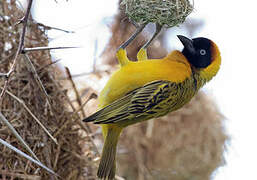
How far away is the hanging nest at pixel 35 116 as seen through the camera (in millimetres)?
2527

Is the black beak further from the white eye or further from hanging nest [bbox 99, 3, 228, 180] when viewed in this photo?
hanging nest [bbox 99, 3, 228, 180]

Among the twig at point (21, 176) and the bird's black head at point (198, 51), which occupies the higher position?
the bird's black head at point (198, 51)

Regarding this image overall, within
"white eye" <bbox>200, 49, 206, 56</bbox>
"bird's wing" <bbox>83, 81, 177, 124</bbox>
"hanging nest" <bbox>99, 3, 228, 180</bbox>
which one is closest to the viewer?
"bird's wing" <bbox>83, 81, 177, 124</bbox>

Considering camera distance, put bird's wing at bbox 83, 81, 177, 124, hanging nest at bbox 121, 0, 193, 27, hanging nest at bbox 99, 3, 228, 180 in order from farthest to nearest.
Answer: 1. hanging nest at bbox 99, 3, 228, 180
2. bird's wing at bbox 83, 81, 177, 124
3. hanging nest at bbox 121, 0, 193, 27

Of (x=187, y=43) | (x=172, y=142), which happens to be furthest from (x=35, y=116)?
(x=172, y=142)

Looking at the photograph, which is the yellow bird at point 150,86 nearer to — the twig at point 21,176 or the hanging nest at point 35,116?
the hanging nest at point 35,116

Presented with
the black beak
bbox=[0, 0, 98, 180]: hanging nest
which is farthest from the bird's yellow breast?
bbox=[0, 0, 98, 180]: hanging nest

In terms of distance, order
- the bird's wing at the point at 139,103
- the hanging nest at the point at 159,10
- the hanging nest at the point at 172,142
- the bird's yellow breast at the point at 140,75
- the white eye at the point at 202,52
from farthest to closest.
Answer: the hanging nest at the point at 172,142 < the white eye at the point at 202,52 < the bird's yellow breast at the point at 140,75 < the bird's wing at the point at 139,103 < the hanging nest at the point at 159,10

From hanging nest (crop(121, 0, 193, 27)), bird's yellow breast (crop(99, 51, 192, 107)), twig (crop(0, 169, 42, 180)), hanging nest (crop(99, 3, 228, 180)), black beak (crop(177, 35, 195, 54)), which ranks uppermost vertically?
hanging nest (crop(121, 0, 193, 27))

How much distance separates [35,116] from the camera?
2656mm

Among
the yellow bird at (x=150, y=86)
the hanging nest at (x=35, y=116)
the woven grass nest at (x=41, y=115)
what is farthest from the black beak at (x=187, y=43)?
the hanging nest at (x=35, y=116)

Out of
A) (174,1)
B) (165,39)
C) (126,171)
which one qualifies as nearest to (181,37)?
(174,1)

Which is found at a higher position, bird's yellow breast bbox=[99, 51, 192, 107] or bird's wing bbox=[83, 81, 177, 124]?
bird's yellow breast bbox=[99, 51, 192, 107]

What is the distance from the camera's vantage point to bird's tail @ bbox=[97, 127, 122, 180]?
2637mm
